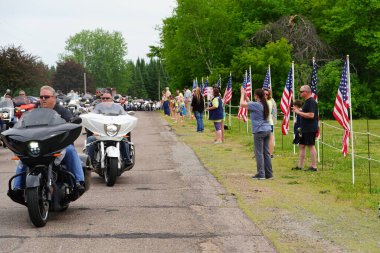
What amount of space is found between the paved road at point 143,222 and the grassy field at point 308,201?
12.7 inches

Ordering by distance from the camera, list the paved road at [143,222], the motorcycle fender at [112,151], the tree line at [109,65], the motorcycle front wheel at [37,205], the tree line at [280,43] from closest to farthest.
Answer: the paved road at [143,222], the motorcycle front wheel at [37,205], the motorcycle fender at [112,151], the tree line at [280,43], the tree line at [109,65]

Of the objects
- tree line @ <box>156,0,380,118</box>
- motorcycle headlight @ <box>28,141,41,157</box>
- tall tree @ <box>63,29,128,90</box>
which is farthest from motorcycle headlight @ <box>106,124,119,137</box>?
tall tree @ <box>63,29,128,90</box>

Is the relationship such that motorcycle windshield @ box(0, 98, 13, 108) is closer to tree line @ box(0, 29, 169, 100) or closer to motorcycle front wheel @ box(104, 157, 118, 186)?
motorcycle front wheel @ box(104, 157, 118, 186)

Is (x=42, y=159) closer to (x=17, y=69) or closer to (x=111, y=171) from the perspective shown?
(x=111, y=171)

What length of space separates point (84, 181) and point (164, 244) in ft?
7.34

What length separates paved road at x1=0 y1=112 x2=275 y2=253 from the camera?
24.1 feet

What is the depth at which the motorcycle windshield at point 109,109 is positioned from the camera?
509 inches

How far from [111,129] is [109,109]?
743 millimetres

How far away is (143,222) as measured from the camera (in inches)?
339

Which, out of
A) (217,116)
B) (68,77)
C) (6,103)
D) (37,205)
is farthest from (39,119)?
(68,77)

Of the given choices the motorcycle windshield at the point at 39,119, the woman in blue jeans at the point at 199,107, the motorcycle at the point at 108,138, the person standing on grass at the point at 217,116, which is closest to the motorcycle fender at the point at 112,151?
the motorcycle at the point at 108,138

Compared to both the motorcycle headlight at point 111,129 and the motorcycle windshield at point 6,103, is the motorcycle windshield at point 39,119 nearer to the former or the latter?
the motorcycle headlight at point 111,129

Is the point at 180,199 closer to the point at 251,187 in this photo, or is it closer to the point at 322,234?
the point at 251,187

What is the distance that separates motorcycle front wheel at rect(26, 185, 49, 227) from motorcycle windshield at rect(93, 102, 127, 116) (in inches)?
179
